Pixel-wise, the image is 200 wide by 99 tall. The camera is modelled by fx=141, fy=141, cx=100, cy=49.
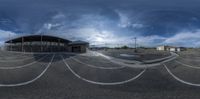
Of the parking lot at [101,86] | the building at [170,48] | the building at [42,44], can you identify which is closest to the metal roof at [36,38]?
the building at [42,44]

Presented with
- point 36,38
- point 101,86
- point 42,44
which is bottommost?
point 101,86

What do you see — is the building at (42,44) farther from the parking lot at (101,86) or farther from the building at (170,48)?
the parking lot at (101,86)

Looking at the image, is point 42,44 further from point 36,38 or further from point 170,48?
point 170,48

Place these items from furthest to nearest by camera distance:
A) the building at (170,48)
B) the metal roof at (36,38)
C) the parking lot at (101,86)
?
the metal roof at (36,38) → the building at (170,48) → the parking lot at (101,86)

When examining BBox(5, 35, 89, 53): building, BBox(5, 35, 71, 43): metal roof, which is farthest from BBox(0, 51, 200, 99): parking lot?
BBox(5, 35, 71, 43): metal roof

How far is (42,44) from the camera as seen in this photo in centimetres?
2484

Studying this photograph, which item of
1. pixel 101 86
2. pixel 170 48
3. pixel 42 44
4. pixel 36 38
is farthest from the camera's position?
pixel 42 44

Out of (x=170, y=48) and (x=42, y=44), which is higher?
(x=42, y=44)

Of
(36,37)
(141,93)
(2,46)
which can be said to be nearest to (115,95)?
(141,93)

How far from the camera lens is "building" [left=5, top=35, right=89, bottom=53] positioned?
24.0 meters

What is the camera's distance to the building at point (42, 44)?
23984mm

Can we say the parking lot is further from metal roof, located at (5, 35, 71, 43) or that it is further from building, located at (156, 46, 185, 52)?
metal roof, located at (5, 35, 71, 43)

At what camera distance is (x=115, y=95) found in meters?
3.81

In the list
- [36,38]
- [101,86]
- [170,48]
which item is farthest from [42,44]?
[101,86]
